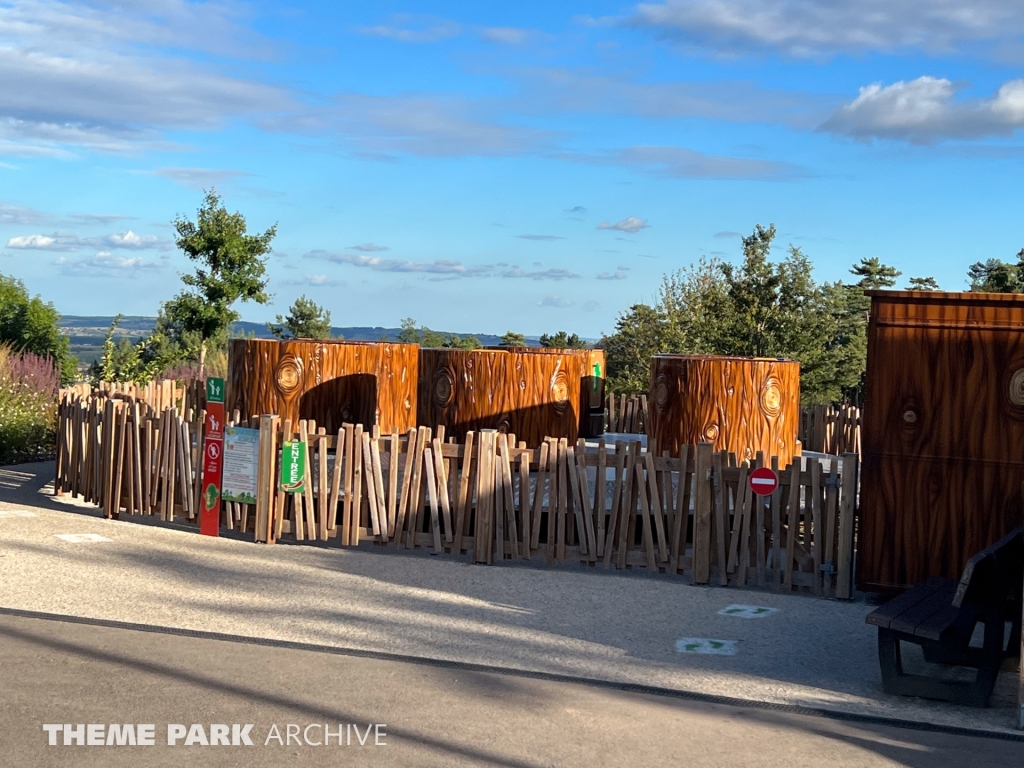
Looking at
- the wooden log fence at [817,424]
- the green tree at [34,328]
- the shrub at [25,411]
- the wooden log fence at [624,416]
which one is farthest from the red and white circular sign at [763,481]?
the green tree at [34,328]

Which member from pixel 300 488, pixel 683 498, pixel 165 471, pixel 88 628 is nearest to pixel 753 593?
pixel 683 498

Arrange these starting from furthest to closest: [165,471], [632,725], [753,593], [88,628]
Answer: [165,471], [753,593], [88,628], [632,725]

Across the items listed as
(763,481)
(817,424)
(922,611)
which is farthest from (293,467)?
(817,424)

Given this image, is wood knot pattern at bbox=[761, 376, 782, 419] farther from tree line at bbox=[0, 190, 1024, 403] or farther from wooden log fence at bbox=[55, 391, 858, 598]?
tree line at bbox=[0, 190, 1024, 403]

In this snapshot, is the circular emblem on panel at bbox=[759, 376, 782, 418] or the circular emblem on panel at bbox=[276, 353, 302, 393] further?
the circular emblem on panel at bbox=[276, 353, 302, 393]

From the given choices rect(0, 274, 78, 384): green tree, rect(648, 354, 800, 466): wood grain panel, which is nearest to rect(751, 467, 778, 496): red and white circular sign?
rect(648, 354, 800, 466): wood grain panel

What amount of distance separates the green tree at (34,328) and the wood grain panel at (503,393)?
20.9 metres

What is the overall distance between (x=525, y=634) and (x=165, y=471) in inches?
214

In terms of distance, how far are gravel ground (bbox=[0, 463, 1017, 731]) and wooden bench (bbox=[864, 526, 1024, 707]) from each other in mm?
119

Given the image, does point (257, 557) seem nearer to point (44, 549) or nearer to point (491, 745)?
point (44, 549)

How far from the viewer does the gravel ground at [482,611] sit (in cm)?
689

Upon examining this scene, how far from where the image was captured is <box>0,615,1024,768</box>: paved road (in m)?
5.33

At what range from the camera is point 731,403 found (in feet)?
39.4

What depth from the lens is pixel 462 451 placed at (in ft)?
34.4
